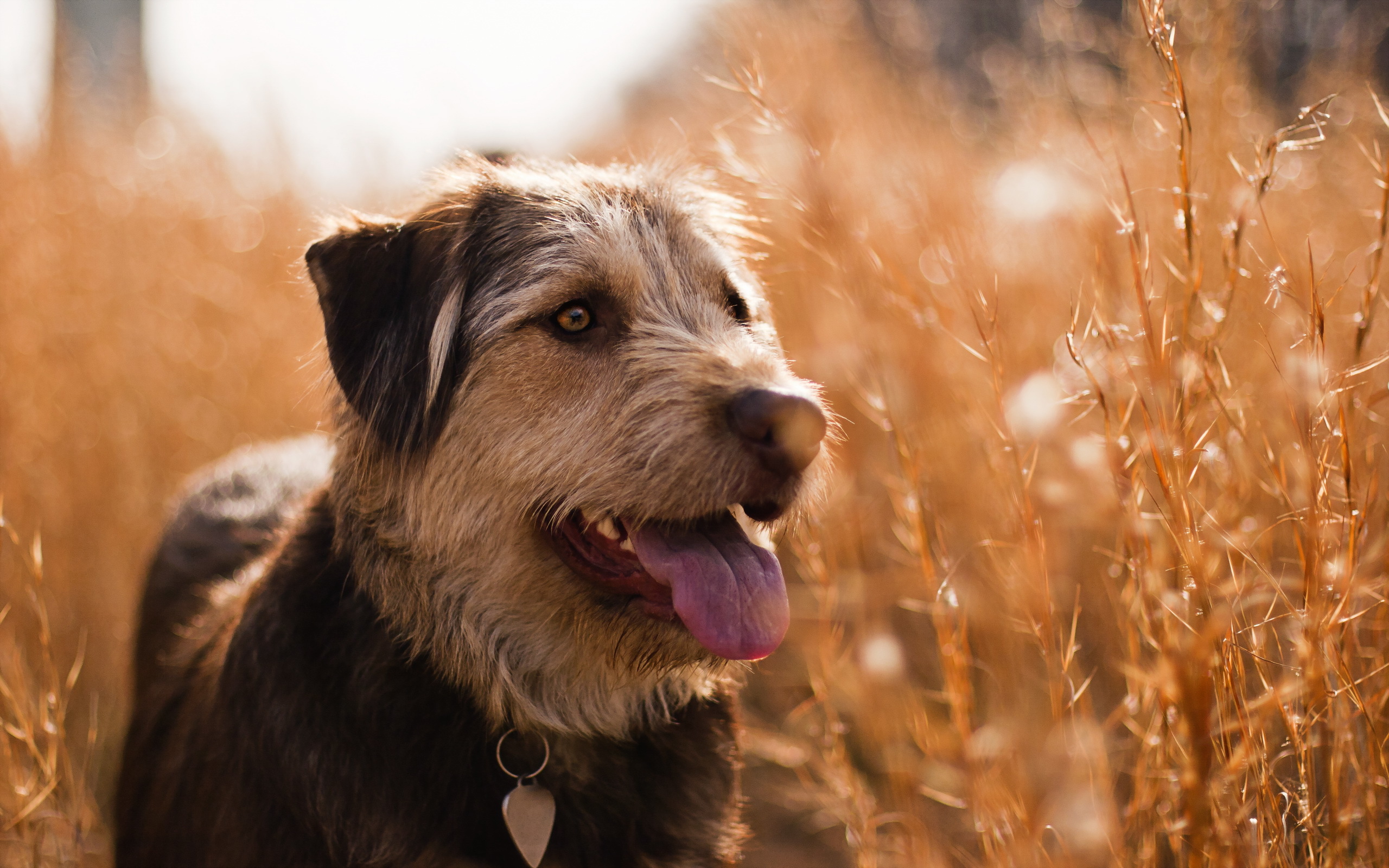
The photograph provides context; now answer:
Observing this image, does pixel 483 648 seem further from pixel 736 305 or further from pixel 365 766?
pixel 736 305

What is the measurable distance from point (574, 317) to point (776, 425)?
0.60 m

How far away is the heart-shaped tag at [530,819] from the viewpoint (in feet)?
5.67

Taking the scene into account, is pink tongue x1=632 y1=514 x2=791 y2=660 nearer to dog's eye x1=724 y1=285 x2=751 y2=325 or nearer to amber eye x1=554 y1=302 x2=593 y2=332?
amber eye x1=554 y1=302 x2=593 y2=332

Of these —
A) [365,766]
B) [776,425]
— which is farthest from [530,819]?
[776,425]

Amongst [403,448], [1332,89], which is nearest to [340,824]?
[403,448]

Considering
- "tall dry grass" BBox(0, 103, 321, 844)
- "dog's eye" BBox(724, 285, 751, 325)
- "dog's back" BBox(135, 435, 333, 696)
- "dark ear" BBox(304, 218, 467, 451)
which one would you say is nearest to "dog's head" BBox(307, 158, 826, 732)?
"dark ear" BBox(304, 218, 467, 451)

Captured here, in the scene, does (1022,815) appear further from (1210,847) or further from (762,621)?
(762,621)

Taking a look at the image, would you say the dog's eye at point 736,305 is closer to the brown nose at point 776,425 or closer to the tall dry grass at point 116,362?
the brown nose at point 776,425

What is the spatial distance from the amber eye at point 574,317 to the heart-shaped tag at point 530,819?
1028 mm

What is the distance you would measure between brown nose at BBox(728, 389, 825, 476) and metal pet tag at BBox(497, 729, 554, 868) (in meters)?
0.84

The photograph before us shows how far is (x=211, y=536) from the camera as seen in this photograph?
2922mm

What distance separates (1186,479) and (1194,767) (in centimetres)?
53

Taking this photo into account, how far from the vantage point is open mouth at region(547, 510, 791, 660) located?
1802 mm

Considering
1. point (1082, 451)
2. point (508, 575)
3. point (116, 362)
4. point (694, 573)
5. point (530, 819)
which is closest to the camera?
point (530, 819)
